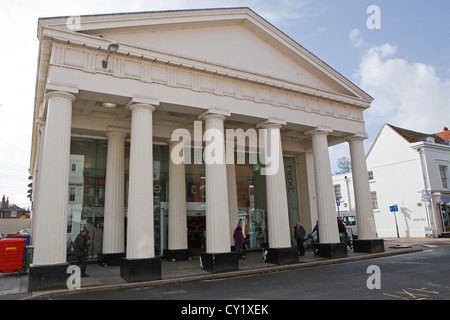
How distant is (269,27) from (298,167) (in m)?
9.44

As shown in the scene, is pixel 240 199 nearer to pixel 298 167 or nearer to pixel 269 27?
pixel 298 167

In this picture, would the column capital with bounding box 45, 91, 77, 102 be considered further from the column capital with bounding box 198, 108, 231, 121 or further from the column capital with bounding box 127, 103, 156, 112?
the column capital with bounding box 198, 108, 231, 121

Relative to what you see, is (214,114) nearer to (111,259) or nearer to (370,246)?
(111,259)

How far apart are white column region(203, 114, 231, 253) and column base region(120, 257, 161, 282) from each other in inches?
90.2

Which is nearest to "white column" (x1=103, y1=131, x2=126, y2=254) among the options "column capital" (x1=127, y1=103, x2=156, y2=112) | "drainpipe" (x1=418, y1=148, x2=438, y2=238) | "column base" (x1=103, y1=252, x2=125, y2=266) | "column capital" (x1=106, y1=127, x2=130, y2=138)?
"column capital" (x1=106, y1=127, x2=130, y2=138)

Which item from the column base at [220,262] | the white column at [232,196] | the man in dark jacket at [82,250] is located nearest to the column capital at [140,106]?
the man in dark jacket at [82,250]

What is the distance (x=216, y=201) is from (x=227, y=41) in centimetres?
698

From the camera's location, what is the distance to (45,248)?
30.0ft

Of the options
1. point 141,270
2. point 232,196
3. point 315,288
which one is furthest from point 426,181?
point 141,270

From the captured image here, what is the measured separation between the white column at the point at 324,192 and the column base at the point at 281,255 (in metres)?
2.34

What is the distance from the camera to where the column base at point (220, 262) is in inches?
452

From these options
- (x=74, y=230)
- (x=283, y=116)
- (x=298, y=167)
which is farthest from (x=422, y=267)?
(x=74, y=230)

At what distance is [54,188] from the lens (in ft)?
A: 31.4

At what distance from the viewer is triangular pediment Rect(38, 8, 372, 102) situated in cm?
1162
